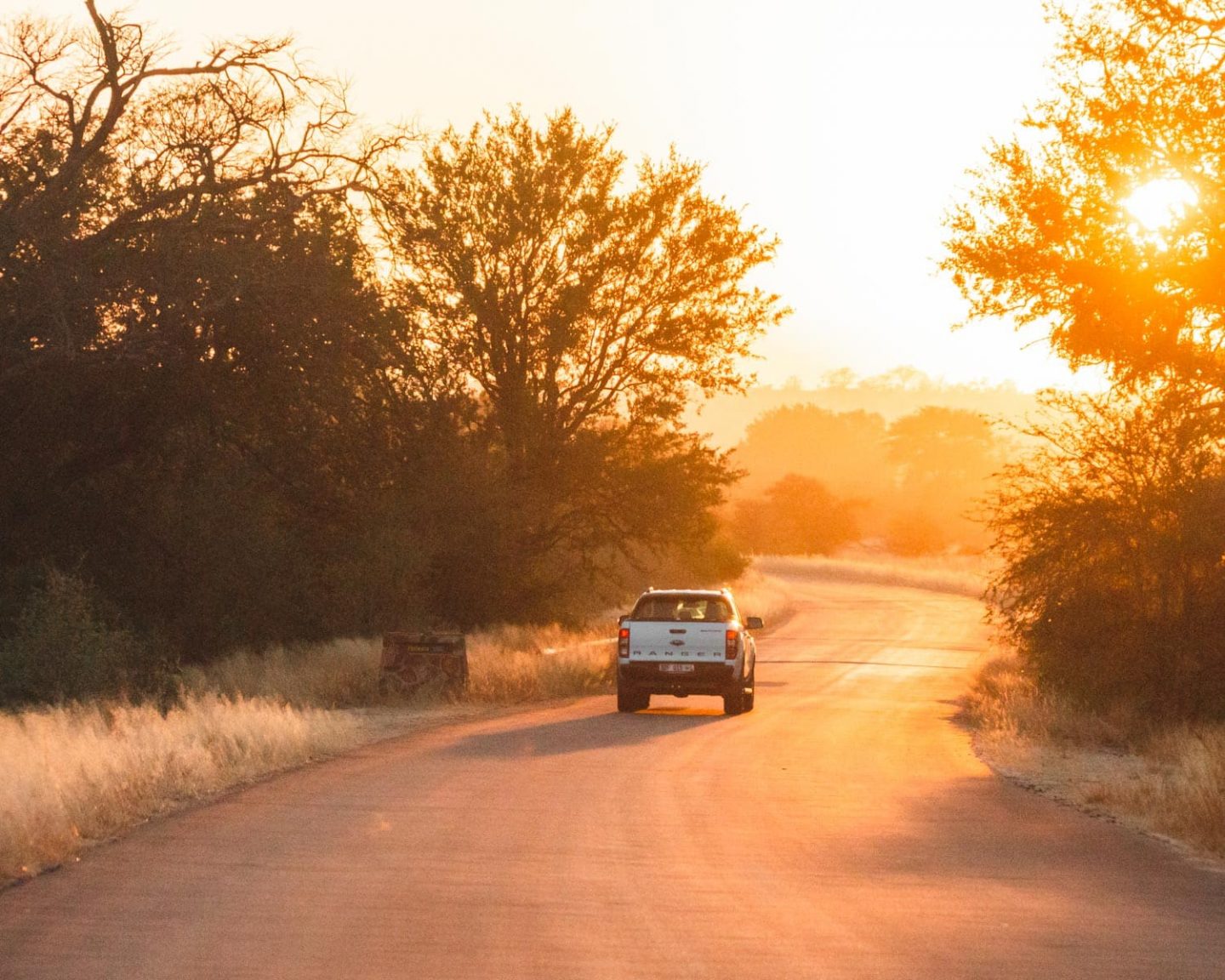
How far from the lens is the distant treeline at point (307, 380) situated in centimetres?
2481

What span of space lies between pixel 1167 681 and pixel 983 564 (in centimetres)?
7587

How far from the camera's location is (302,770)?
17.0m

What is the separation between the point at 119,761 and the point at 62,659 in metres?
9.06

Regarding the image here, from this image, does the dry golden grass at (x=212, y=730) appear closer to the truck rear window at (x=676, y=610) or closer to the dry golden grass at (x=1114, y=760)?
the truck rear window at (x=676, y=610)

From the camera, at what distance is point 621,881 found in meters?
10.7

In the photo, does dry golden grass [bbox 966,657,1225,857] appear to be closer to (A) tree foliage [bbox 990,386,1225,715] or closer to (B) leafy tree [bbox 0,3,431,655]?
(A) tree foliage [bbox 990,386,1225,715]

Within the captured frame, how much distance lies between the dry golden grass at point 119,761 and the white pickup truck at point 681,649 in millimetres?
5257

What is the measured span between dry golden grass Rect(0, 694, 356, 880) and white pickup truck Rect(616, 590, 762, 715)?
526cm

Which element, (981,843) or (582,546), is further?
(582,546)

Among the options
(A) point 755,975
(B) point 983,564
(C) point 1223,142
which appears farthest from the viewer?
(B) point 983,564

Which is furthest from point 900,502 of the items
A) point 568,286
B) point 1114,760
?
point 1114,760

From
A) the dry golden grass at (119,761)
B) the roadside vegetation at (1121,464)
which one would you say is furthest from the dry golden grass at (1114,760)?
the dry golden grass at (119,761)

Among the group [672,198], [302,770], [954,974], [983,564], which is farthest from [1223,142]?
[983,564]

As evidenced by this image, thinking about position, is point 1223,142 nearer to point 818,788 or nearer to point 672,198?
point 818,788
